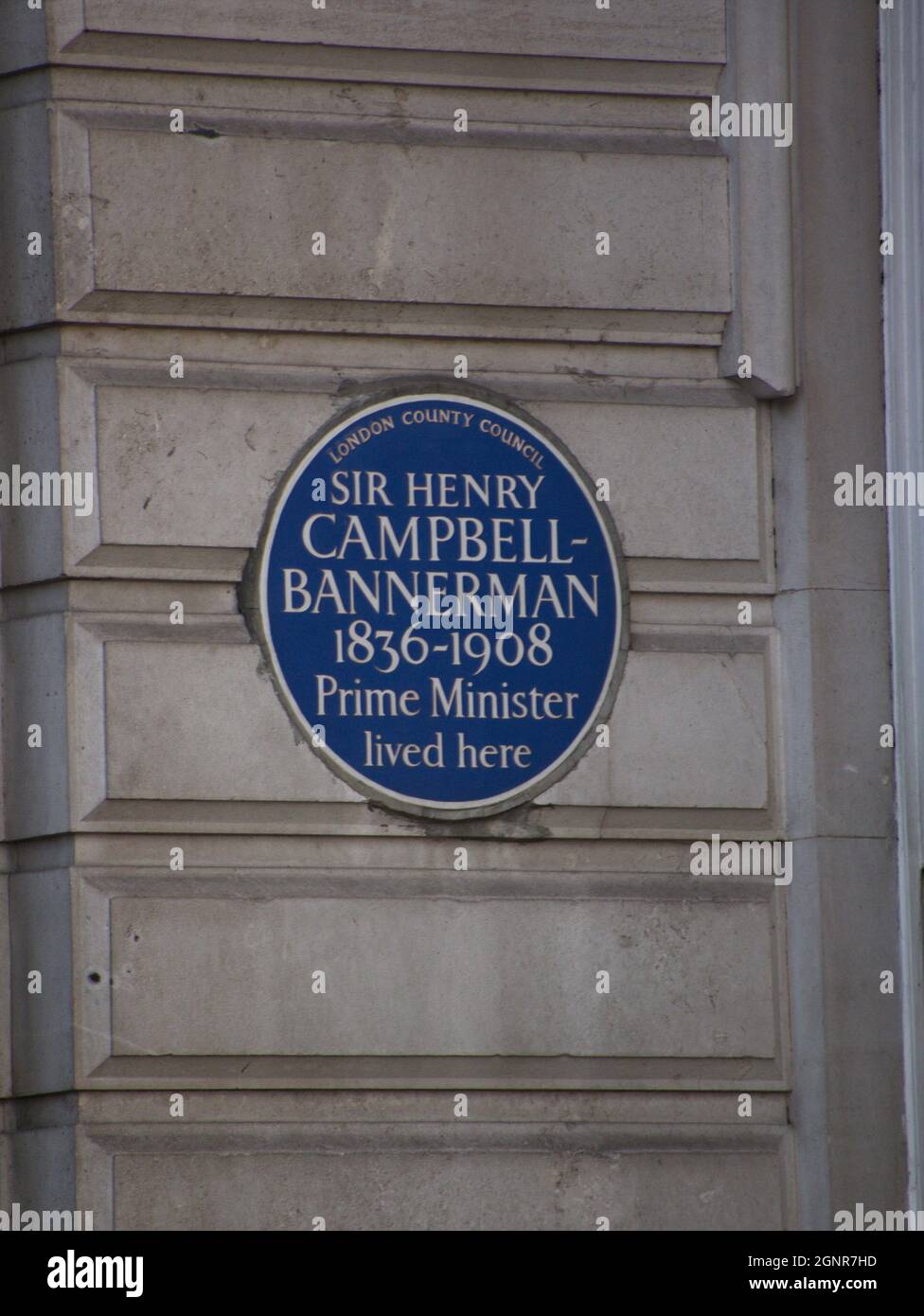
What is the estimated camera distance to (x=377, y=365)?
7.16 meters

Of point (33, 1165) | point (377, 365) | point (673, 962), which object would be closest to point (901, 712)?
point (673, 962)

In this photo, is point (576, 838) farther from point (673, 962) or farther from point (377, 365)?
point (377, 365)
